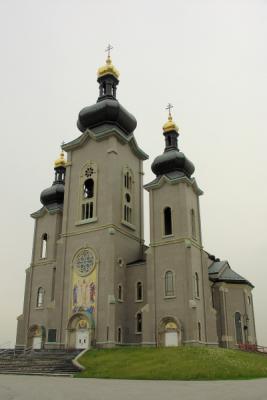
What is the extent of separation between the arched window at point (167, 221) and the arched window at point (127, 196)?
13.9 feet

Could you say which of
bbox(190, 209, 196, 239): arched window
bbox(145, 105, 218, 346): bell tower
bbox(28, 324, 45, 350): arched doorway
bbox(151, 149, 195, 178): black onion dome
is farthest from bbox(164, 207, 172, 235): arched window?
bbox(28, 324, 45, 350): arched doorway

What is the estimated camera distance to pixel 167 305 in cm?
3575

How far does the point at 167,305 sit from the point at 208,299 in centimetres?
444

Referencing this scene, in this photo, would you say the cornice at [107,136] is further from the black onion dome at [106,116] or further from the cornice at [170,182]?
the cornice at [170,182]

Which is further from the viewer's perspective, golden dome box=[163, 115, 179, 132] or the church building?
golden dome box=[163, 115, 179, 132]

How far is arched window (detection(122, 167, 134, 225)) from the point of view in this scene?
4256 centimetres

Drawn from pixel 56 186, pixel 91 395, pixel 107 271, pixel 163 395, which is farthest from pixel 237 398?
pixel 56 186

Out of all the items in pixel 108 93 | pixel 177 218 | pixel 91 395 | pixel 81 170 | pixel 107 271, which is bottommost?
pixel 91 395

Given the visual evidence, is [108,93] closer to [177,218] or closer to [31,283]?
[177,218]

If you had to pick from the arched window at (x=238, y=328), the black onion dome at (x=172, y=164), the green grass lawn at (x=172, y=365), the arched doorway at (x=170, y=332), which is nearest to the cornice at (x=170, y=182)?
the black onion dome at (x=172, y=164)

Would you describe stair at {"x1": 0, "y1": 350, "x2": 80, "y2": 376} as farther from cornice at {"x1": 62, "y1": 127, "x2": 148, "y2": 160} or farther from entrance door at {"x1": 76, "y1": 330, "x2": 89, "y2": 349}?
cornice at {"x1": 62, "y1": 127, "x2": 148, "y2": 160}

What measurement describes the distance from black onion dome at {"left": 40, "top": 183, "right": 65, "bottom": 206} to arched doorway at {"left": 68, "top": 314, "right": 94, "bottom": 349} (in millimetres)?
15057

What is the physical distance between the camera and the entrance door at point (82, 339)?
3644 cm

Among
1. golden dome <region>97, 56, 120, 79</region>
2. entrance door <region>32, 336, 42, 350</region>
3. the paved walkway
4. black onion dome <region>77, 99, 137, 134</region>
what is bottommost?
the paved walkway
